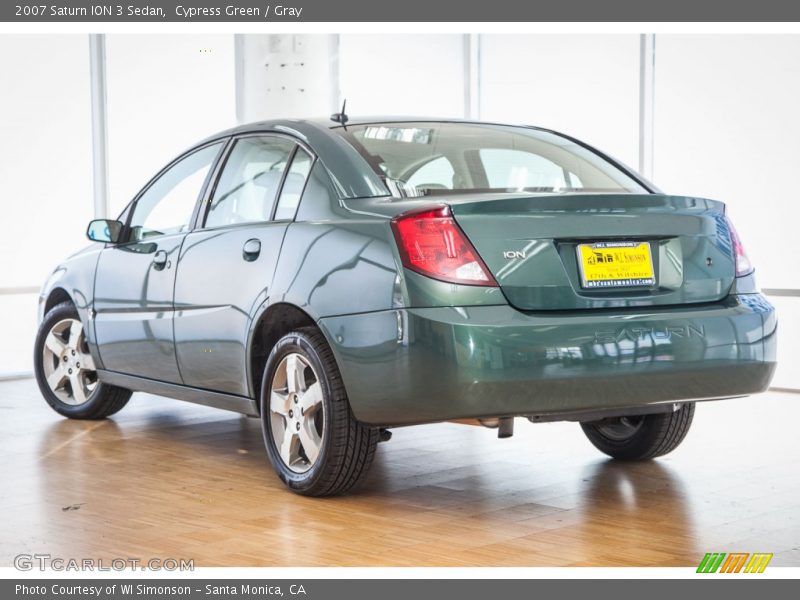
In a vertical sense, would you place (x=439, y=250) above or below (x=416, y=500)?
above

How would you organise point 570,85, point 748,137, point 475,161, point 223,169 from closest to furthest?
1. point 475,161
2. point 223,169
3. point 748,137
4. point 570,85

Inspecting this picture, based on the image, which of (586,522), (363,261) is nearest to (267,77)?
(363,261)

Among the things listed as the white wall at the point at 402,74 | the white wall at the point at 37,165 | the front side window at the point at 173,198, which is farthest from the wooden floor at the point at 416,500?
the white wall at the point at 402,74

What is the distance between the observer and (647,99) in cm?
1031

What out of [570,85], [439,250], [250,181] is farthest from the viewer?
[570,85]

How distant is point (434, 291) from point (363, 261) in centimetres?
36

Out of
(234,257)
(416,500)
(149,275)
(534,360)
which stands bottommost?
(416,500)

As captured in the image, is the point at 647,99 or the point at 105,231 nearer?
the point at 105,231

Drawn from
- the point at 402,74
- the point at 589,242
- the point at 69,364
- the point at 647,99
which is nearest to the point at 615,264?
the point at 589,242

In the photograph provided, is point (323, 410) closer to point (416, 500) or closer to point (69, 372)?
point (416, 500)

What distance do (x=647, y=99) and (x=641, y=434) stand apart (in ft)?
17.6

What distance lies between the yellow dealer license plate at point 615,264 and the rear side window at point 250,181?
149cm

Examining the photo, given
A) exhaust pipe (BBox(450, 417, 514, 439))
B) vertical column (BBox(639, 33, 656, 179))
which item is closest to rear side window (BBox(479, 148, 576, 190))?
exhaust pipe (BBox(450, 417, 514, 439))

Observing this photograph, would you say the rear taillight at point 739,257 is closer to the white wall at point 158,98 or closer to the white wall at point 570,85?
the white wall at point 570,85
